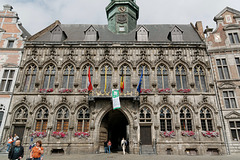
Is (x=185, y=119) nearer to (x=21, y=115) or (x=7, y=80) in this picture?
(x=21, y=115)

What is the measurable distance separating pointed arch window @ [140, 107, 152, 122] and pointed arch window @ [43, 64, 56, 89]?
10.9 metres

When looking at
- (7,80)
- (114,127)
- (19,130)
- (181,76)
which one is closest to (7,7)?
(7,80)

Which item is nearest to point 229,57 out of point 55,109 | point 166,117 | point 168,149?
point 166,117

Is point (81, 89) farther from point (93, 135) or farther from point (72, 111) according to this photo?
point (93, 135)

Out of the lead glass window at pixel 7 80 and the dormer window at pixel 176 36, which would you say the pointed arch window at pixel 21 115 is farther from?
the dormer window at pixel 176 36

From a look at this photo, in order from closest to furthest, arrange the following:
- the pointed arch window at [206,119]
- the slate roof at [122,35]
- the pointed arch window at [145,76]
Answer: the pointed arch window at [206,119]
the pointed arch window at [145,76]
the slate roof at [122,35]

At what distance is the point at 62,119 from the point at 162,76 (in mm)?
12313

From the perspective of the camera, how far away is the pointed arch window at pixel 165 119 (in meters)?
17.4

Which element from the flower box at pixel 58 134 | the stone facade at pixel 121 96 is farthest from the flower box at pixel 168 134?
the flower box at pixel 58 134

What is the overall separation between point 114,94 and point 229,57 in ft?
46.6

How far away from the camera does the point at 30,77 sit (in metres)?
19.2

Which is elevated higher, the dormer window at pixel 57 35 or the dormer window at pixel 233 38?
the dormer window at pixel 57 35

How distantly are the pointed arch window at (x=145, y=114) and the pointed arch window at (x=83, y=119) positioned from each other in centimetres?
584

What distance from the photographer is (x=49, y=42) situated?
67.2ft
